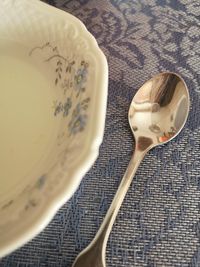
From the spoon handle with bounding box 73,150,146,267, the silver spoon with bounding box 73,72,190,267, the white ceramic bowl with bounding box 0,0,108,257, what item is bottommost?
the spoon handle with bounding box 73,150,146,267

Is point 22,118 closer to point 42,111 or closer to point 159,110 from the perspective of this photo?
point 42,111

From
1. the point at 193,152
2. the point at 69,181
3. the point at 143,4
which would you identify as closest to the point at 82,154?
the point at 69,181

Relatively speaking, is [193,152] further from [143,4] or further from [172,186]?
[143,4]

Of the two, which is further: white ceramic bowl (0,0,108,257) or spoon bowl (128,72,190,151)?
spoon bowl (128,72,190,151)

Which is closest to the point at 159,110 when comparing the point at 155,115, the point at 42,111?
the point at 155,115

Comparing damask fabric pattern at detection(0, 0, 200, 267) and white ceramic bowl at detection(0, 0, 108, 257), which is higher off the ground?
white ceramic bowl at detection(0, 0, 108, 257)
